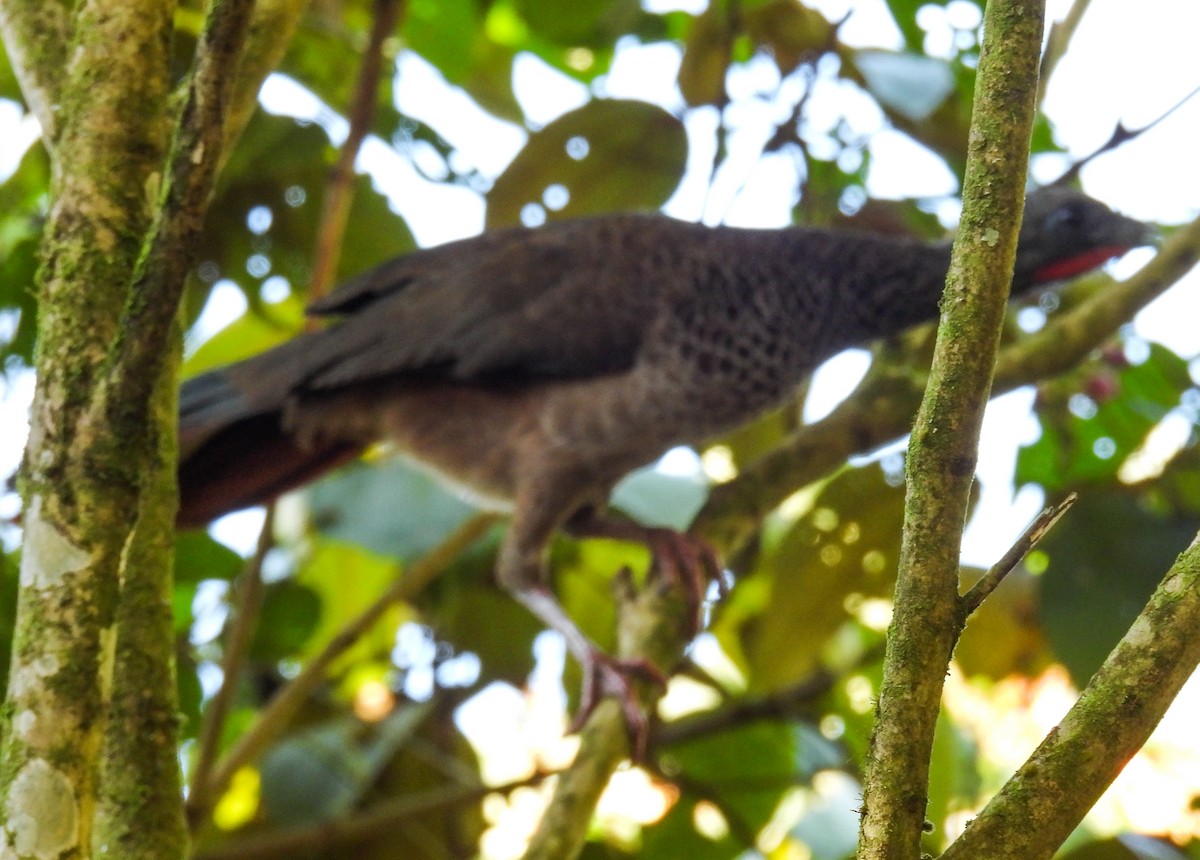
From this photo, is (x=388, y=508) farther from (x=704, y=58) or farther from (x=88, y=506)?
(x=88, y=506)

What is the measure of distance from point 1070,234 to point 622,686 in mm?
1289

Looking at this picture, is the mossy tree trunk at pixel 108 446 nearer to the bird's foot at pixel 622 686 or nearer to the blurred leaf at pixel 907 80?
the bird's foot at pixel 622 686

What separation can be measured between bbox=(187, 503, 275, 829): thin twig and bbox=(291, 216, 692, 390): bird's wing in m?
0.39

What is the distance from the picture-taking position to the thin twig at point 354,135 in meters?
2.56

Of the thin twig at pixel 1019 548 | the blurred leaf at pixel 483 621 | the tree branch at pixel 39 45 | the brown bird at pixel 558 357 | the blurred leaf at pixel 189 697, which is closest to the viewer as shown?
the thin twig at pixel 1019 548

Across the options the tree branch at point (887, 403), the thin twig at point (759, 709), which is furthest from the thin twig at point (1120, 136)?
the thin twig at point (759, 709)

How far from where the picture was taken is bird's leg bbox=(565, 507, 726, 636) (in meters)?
2.49

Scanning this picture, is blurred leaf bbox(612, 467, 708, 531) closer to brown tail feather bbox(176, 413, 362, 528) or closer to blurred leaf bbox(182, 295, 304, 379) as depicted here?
brown tail feather bbox(176, 413, 362, 528)

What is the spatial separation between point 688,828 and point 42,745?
1845 millimetres

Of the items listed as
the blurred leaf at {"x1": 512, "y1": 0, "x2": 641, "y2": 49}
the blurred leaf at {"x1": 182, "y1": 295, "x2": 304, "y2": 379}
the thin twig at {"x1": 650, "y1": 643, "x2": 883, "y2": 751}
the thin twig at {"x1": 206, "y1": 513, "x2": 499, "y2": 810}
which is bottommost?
the thin twig at {"x1": 650, "y1": 643, "x2": 883, "y2": 751}

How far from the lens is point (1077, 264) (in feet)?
9.21

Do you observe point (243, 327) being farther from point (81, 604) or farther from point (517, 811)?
point (81, 604)

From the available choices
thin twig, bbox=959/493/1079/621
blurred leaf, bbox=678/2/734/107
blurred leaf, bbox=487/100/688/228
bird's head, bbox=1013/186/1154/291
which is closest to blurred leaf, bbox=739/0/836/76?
blurred leaf, bbox=678/2/734/107

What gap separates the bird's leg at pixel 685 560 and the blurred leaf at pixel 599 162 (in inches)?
26.4
